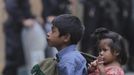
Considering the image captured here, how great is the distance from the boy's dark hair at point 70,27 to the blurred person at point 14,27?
6.30 meters

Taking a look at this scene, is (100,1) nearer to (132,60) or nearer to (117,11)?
(117,11)

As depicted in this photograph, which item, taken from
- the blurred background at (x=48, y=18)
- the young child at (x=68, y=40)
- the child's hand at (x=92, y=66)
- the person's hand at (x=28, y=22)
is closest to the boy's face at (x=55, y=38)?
the young child at (x=68, y=40)

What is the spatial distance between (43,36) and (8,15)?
683 millimetres

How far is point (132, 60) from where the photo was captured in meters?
13.2

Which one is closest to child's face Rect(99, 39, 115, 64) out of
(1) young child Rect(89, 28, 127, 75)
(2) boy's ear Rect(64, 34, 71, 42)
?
(1) young child Rect(89, 28, 127, 75)

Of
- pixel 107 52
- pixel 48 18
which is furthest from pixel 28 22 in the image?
pixel 107 52

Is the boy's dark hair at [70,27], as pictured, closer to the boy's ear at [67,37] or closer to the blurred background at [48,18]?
the boy's ear at [67,37]

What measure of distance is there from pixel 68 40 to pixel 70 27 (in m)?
0.10

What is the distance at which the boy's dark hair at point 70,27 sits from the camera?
4301 mm

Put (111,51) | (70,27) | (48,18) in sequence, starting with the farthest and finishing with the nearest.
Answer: (48,18) → (111,51) → (70,27)

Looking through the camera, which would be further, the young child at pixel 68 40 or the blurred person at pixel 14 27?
the blurred person at pixel 14 27

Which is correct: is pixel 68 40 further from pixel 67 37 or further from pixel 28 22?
pixel 28 22

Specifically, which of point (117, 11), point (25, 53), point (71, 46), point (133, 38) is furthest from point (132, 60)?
point (71, 46)

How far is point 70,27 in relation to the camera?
4301 millimetres
